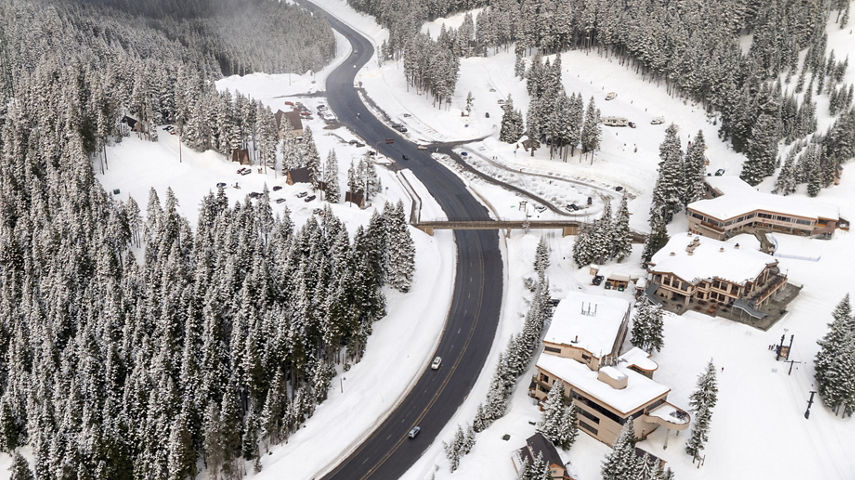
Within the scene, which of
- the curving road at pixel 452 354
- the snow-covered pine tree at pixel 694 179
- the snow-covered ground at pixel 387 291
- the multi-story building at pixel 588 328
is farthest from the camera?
the snow-covered pine tree at pixel 694 179

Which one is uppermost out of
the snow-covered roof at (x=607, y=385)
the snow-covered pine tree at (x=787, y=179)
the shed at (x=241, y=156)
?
the snow-covered pine tree at (x=787, y=179)

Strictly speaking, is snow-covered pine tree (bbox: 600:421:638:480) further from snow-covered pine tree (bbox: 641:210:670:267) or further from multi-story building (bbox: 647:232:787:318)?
snow-covered pine tree (bbox: 641:210:670:267)

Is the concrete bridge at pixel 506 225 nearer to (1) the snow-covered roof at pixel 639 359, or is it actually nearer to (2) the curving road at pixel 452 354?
(2) the curving road at pixel 452 354

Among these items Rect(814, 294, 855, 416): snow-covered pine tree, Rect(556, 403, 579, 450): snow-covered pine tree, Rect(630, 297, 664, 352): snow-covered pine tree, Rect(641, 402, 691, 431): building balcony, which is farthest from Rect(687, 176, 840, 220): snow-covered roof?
Rect(556, 403, 579, 450): snow-covered pine tree

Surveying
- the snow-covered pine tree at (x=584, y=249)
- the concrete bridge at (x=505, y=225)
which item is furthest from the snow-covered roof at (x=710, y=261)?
the concrete bridge at (x=505, y=225)

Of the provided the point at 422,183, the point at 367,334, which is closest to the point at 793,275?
the point at 367,334

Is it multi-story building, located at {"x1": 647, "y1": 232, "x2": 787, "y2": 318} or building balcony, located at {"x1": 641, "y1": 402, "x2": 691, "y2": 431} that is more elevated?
multi-story building, located at {"x1": 647, "y1": 232, "x2": 787, "y2": 318}
